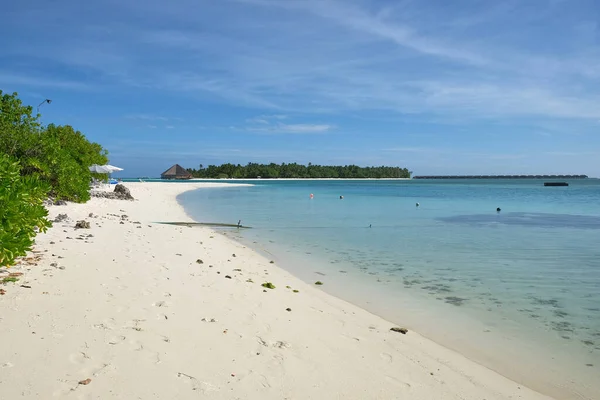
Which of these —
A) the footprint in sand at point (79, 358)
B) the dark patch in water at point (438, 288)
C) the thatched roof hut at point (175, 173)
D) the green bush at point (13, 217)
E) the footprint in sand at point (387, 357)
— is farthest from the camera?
the thatched roof hut at point (175, 173)

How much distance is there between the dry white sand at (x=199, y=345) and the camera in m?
3.77

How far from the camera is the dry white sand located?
3770 millimetres

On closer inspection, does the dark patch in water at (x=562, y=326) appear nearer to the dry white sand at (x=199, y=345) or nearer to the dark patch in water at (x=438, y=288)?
the dark patch in water at (x=438, y=288)

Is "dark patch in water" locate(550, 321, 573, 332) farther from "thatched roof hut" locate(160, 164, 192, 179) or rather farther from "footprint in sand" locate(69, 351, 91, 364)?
"thatched roof hut" locate(160, 164, 192, 179)

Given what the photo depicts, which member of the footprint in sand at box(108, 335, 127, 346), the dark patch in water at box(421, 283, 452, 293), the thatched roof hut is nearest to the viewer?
the footprint in sand at box(108, 335, 127, 346)

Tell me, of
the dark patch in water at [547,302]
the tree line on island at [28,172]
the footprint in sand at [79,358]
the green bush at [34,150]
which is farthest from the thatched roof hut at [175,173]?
the footprint in sand at [79,358]

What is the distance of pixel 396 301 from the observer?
7.88m

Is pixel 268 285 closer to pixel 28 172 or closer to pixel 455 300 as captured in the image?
pixel 455 300

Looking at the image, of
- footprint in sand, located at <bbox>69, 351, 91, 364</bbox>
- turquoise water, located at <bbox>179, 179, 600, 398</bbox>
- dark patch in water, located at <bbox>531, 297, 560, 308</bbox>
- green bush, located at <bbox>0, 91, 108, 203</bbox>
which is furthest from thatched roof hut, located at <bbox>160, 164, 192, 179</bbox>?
footprint in sand, located at <bbox>69, 351, 91, 364</bbox>

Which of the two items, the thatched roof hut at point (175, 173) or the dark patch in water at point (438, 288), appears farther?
the thatched roof hut at point (175, 173)

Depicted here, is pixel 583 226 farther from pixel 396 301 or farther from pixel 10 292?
pixel 10 292

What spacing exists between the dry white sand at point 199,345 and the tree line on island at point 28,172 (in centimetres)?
85

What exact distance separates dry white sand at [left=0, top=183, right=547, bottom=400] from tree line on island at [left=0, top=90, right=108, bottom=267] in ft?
2.78

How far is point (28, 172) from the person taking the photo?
62.4 feet
